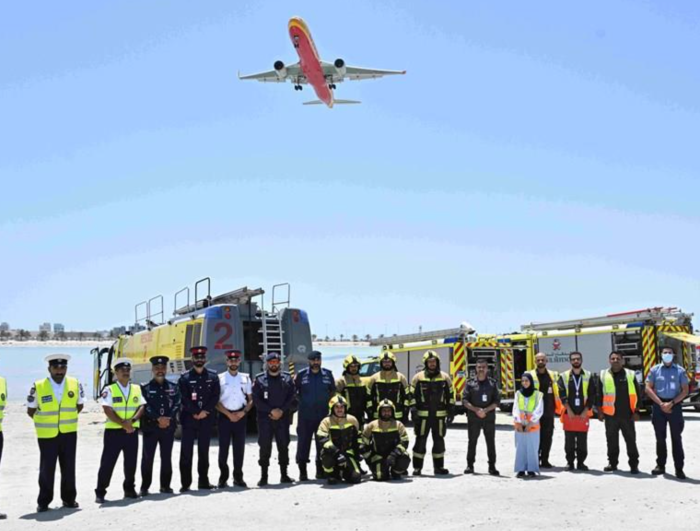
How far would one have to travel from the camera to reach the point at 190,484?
382 inches

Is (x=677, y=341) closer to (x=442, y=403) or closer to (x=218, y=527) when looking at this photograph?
(x=442, y=403)

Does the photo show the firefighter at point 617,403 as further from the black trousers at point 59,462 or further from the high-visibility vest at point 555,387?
the black trousers at point 59,462

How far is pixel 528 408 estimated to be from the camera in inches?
422

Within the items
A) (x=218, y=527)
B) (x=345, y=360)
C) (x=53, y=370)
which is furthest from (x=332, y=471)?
(x=53, y=370)

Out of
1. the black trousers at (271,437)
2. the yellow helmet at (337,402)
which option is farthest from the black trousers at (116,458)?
the yellow helmet at (337,402)

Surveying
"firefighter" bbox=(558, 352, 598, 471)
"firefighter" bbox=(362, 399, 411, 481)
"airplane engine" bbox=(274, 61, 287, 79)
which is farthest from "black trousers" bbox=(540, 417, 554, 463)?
"airplane engine" bbox=(274, 61, 287, 79)

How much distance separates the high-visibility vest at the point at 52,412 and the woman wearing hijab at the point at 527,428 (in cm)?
562

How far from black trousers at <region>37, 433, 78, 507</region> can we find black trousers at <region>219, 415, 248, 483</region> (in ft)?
6.19

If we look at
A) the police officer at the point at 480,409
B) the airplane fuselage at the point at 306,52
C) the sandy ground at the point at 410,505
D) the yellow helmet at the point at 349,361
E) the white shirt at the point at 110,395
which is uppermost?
the airplane fuselage at the point at 306,52

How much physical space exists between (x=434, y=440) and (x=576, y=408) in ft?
6.96

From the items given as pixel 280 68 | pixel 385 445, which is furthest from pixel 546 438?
pixel 280 68

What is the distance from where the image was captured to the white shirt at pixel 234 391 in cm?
1019

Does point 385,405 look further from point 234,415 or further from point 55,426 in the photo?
point 55,426

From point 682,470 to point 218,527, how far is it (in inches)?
238
